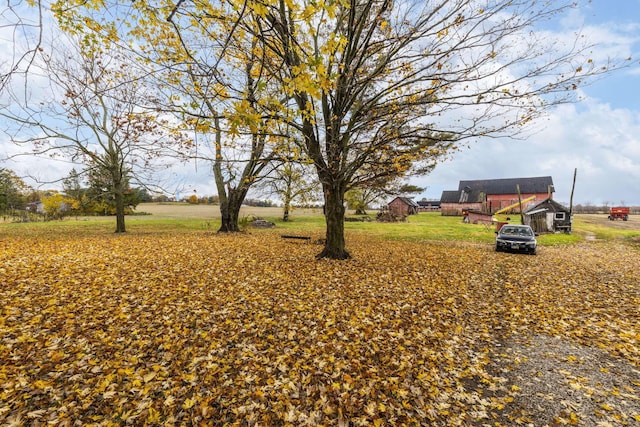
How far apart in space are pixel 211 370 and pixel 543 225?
33.9 meters

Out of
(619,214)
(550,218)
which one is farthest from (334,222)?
(619,214)

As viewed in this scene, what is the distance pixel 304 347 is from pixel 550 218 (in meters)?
32.8

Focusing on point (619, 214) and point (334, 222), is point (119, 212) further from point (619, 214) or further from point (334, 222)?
point (619, 214)

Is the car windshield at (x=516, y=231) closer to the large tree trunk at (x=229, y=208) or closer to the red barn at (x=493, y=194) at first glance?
the large tree trunk at (x=229, y=208)

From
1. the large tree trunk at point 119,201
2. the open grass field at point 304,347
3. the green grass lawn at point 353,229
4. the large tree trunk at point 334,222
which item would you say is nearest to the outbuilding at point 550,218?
the green grass lawn at point 353,229

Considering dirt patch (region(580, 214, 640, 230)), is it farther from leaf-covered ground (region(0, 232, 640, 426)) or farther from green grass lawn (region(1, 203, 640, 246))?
leaf-covered ground (region(0, 232, 640, 426))

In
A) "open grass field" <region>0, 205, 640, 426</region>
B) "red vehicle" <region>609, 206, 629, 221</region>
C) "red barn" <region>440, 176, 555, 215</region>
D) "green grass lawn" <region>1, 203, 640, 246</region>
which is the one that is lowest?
"open grass field" <region>0, 205, 640, 426</region>

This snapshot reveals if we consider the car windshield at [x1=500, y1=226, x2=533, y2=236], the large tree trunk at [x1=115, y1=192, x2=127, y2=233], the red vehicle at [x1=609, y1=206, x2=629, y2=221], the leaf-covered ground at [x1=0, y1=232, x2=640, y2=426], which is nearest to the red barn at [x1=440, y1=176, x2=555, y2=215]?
the red vehicle at [x1=609, y1=206, x2=629, y2=221]

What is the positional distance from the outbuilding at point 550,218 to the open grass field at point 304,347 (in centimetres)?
2041

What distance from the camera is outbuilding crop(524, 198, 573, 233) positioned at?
90.2 feet

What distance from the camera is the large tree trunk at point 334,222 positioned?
11.5 m

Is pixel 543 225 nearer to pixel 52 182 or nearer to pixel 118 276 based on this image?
pixel 118 276

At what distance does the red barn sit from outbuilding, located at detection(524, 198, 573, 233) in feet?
104

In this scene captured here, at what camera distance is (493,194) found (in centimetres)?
6109
